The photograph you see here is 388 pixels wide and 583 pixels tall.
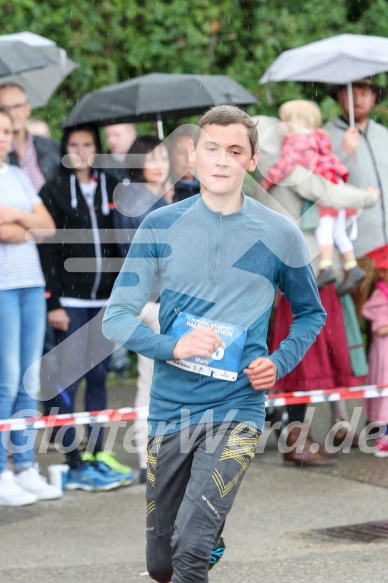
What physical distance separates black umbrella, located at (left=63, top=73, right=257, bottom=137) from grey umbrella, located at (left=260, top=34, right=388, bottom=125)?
568 millimetres

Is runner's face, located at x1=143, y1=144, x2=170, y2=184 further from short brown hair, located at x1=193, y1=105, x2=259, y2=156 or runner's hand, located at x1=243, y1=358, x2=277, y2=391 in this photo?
runner's hand, located at x1=243, y1=358, x2=277, y2=391

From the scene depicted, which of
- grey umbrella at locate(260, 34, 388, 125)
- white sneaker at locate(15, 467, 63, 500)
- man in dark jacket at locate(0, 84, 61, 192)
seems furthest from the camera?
grey umbrella at locate(260, 34, 388, 125)

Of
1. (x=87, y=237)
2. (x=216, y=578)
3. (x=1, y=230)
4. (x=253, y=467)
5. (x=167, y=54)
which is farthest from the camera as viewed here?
(x=167, y=54)

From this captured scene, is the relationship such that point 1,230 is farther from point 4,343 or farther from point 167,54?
point 167,54

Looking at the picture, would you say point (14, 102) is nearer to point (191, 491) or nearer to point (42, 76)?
point (42, 76)

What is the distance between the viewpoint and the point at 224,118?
439 cm

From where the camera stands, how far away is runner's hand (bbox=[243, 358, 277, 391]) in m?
4.25

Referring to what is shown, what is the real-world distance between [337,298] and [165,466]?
3572 mm

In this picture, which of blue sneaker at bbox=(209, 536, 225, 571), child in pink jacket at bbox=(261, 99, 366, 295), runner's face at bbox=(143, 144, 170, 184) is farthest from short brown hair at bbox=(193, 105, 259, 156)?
child in pink jacket at bbox=(261, 99, 366, 295)

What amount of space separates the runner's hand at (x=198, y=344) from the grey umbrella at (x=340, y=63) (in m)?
4.51

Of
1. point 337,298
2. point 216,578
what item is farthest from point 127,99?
point 216,578

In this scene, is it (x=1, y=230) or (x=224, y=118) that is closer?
(x=224, y=118)

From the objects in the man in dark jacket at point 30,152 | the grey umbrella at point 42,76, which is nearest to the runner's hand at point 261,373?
the man in dark jacket at point 30,152

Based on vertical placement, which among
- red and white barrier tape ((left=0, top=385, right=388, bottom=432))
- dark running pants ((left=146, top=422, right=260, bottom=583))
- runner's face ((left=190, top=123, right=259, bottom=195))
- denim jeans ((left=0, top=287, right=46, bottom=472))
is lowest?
red and white barrier tape ((left=0, top=385, right=388, bottom=432))
